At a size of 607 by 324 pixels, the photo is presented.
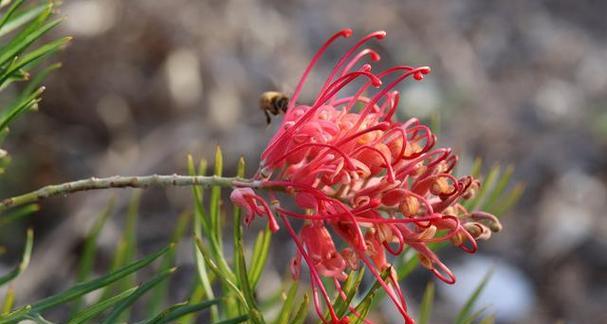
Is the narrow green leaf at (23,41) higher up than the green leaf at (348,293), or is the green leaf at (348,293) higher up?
the narrow green leaf at (23,41)

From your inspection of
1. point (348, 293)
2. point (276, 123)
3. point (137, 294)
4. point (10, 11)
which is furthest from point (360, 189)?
point (276, 123)

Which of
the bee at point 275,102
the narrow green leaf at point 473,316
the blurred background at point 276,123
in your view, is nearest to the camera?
the narrow green leaf at point 473,316

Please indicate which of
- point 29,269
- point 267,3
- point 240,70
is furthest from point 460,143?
point 29,269

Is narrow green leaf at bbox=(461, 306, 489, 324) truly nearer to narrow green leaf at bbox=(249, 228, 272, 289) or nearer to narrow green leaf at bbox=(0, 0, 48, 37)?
narrow green leaf at bbox=(249, 228, 272, 289)

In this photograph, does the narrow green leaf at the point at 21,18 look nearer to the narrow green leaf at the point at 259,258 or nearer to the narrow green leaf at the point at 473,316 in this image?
the narrow green leaf at the point at 259,258

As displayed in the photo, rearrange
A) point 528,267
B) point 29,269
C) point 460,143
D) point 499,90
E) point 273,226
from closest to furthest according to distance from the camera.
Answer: point 273,226 < point 29,269 < point 528,267 < point 460,143 < point 499,90

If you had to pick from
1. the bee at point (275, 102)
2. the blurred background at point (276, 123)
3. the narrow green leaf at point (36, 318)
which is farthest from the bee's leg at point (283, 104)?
the blurred background at point (276, 123)

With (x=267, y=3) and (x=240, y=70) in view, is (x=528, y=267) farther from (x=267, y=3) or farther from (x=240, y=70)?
(x=267, y=3)
